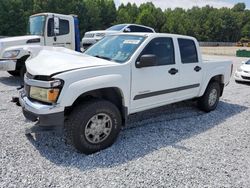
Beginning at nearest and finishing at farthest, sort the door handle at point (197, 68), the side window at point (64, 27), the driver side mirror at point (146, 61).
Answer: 1. the driver side mirror at point (146, 61)
2. the door handle at point (197, 68)
3. the side window at point (64, 27)

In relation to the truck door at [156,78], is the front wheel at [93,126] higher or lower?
lower

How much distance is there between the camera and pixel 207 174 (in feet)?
11.6

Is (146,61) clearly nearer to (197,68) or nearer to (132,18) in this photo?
(197,68)

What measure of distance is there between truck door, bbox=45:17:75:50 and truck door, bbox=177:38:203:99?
5.29m

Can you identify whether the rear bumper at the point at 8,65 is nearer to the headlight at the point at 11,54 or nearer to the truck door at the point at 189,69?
the headlight at the point at 11,54

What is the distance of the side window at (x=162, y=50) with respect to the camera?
469 cm

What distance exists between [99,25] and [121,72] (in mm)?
61883

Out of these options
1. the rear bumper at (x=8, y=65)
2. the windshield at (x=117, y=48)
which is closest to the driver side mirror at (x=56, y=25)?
the rear bumper at (x=8, y=65)

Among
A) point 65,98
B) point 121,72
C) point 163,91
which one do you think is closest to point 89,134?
point 65,98

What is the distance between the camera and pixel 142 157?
12.8 feet

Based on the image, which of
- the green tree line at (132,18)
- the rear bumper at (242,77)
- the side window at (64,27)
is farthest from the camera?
the green tree line at (132,18)

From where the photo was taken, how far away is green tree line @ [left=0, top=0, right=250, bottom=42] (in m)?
45.1

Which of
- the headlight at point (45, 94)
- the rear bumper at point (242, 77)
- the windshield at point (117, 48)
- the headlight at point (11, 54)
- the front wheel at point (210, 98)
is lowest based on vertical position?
the rear bumper at point (242, 77)

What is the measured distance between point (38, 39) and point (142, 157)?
6.66m
